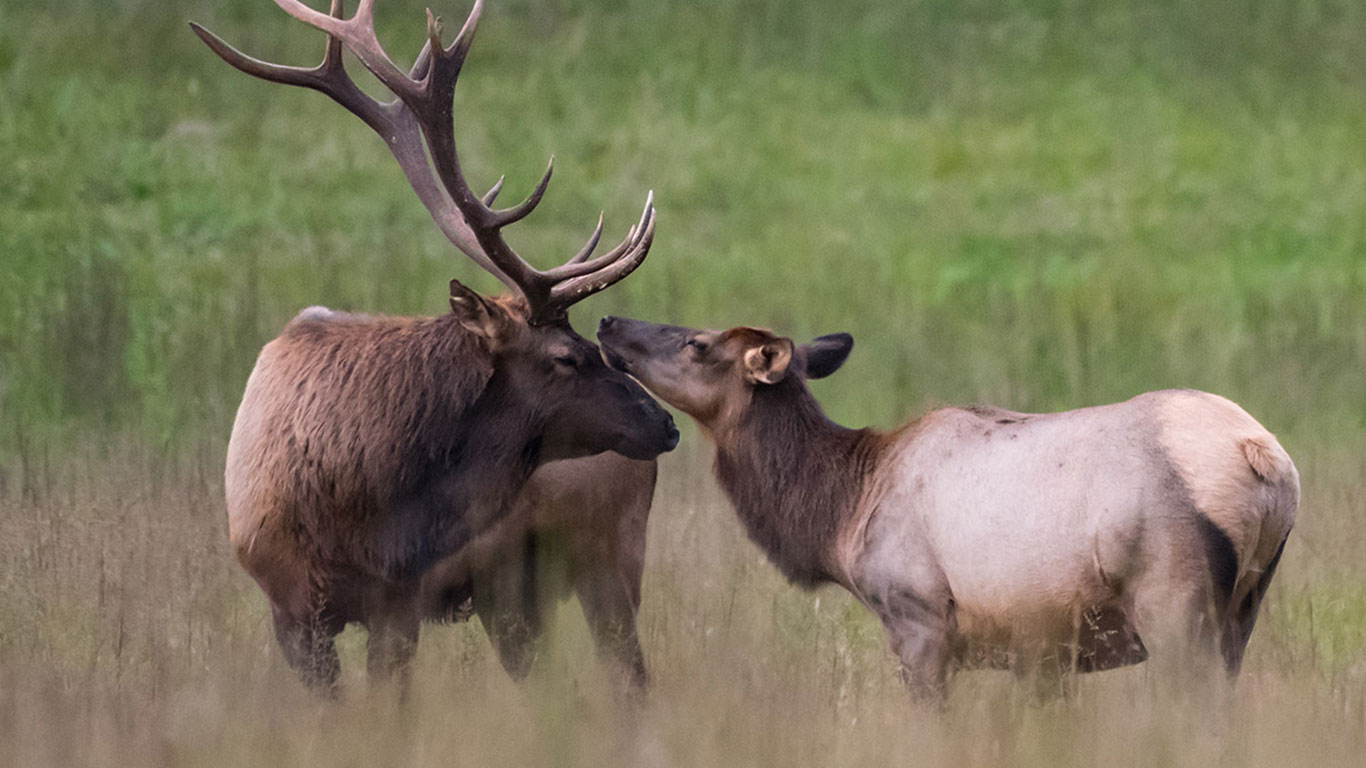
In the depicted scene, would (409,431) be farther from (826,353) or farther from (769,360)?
(826,353)

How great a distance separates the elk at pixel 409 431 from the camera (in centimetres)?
644

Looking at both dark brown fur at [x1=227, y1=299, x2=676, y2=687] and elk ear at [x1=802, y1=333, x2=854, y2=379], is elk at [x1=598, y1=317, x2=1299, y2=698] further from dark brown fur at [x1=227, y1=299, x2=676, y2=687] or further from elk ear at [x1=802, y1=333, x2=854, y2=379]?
dark brown fur at [x1=227, y1=299, x2=676, y2=687]

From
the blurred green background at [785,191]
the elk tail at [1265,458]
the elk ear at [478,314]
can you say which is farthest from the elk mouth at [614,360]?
the blurred green background at [785,191]

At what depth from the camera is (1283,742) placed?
5.25 m

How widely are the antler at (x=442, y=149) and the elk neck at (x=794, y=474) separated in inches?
28.4

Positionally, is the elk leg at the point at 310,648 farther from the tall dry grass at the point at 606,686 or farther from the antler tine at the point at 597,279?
the antler tine at the point at 597,279

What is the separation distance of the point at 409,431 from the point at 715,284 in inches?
392

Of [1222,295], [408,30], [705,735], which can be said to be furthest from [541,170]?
[705,735]

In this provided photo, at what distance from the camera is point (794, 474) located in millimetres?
6863

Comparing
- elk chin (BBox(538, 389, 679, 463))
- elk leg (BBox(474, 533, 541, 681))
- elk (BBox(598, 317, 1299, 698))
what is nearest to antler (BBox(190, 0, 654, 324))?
elk (BBox(598, 317, 1299, 698))

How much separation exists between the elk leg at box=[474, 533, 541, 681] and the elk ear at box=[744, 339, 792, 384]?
97 cm

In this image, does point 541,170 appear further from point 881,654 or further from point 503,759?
point 503,759

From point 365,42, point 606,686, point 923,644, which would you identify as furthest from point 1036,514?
point 365,42

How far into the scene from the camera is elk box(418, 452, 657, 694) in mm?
6777
